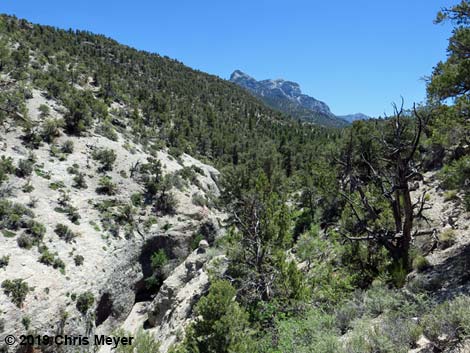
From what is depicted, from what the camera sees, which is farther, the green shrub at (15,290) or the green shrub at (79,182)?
the green shrub at (79,182)

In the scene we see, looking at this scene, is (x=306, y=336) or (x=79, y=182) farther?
(x=79, y=182)

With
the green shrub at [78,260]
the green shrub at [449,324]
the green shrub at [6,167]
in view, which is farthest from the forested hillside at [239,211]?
the green shrub at [78,260]

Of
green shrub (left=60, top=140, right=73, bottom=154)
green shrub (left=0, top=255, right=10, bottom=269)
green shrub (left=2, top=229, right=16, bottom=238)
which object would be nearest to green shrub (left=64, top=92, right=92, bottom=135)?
green shrub (left=60, top=140, right=73, bottom=154)

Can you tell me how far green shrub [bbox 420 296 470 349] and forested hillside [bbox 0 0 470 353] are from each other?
0.10 ft

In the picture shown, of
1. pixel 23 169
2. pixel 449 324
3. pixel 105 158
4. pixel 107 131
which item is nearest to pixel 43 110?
pixel 107 131

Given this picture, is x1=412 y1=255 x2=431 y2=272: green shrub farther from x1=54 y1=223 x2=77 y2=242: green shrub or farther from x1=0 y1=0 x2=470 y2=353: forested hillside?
x1=54 y1=223 x2=77 y2=242: green shrub

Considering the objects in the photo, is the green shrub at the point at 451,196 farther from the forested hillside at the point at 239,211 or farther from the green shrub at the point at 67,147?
the green shrub at the point at 67,147

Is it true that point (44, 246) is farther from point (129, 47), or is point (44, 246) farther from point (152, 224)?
point (129, 47)

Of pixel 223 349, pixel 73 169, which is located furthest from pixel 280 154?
pixel 223 349

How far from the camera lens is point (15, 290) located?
17688 mm

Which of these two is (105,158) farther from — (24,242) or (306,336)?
(306,336)

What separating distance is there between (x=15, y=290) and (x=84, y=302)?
3900 mm

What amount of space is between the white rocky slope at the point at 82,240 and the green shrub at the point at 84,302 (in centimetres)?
31

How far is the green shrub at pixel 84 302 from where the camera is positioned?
1986cm
